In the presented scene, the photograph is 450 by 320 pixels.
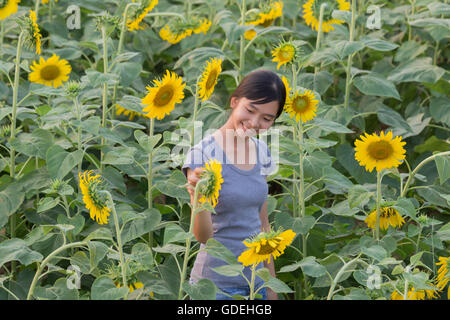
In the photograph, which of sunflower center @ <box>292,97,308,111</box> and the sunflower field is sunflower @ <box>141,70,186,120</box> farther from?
sunflower center @ <box>292,97,308,111</box>

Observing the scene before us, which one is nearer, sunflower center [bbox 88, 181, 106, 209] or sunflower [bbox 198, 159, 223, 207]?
sunflower [bbox 198, 159, 223, 207]

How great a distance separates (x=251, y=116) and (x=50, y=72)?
44.4 inches

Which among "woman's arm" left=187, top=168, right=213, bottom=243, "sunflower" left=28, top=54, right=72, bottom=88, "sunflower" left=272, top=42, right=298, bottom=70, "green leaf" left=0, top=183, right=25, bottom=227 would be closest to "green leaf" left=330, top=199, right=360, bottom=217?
"sunflower" left=272, top=42, right=298, bottom=70

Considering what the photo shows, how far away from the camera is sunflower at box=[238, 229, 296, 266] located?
5.04 feet

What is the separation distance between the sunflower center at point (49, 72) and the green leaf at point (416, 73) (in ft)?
4.06

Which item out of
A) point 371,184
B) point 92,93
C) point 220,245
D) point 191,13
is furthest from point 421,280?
point 191,13

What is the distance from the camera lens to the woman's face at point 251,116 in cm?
175

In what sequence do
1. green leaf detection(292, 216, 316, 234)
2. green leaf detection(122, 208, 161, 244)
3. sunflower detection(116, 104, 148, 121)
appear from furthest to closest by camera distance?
sunflower detection(116, 104, 148, 121)
green leaf detection(292, 216, 316, 234)
green leaf detection(122, 208, 161, 244)

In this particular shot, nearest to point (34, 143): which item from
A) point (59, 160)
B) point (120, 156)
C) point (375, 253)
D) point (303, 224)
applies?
point (59, 160)

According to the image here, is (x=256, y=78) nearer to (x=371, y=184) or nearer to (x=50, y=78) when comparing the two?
(x=371, y=184)

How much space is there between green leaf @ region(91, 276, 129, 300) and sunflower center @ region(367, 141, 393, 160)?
819 millimetres

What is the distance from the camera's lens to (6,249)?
5.87 feet

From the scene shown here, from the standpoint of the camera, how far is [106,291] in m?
1.59

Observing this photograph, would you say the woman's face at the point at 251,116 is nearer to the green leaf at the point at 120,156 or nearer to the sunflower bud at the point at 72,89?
the green leaf at the point at 120,156
